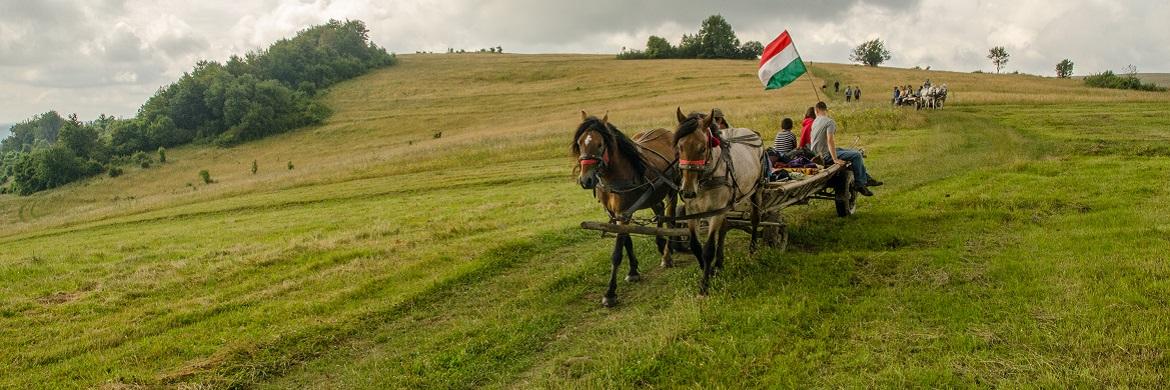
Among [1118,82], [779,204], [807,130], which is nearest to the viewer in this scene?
[779,204]

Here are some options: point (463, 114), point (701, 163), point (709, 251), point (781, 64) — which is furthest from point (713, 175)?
point (463, 114)

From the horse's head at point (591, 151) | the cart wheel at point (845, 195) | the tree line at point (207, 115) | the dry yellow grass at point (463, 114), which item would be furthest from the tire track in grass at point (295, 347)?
the tree line at point (207, 115)

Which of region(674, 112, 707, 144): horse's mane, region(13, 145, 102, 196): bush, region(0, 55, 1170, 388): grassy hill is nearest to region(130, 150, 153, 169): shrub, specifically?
region(13, 145, 102, 196): bush

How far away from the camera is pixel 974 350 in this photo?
18.1 feet

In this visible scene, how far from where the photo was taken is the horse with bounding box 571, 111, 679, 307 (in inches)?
295

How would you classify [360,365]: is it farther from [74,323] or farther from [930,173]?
[930,173]

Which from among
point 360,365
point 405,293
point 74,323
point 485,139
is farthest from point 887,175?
point 485,139

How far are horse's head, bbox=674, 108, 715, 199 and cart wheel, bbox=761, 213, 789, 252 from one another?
2.62m

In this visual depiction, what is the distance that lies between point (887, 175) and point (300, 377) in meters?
15.6

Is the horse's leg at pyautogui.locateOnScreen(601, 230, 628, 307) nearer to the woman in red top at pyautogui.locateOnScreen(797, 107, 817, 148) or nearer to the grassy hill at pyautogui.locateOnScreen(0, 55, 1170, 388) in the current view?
the grassy hill at pyautogui.locateOnScreen(0, 55, 1170, 388)

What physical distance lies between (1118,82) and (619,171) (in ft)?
219

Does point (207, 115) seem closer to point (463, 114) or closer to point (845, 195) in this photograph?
point (463, 114)

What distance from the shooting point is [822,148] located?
11.5 meters

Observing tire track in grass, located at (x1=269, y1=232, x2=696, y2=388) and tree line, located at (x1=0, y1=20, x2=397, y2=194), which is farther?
tree line, located at (x1=0, y1=20, x2=397, y2=194)
